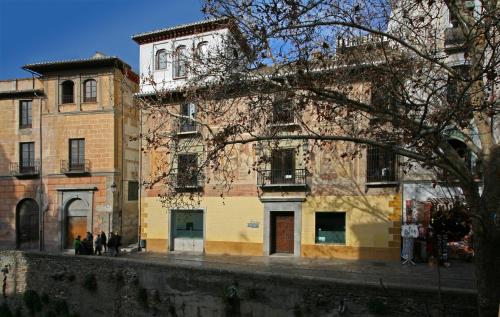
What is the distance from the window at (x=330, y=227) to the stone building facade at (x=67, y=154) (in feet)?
35.6

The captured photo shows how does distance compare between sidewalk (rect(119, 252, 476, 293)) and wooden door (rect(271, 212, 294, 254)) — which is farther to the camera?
wooden door (rect(271, 212, 294, 254))

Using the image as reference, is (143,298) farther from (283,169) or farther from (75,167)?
(75,167)

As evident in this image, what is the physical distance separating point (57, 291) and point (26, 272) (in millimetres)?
1997

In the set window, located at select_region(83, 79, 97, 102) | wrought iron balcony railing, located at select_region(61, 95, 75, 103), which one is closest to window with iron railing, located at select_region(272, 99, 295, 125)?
window, located at select_region(83, 79, 97, 102)

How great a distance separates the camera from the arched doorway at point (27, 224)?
991 inches

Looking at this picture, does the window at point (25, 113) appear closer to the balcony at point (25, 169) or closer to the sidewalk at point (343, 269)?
the balcony at point (25, 169)

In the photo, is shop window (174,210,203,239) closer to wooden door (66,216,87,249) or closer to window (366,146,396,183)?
wooden door (66,216,87,249)

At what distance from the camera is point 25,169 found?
25.2 metres

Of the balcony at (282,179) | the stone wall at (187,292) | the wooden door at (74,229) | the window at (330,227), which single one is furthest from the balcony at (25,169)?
the window at (330,227)

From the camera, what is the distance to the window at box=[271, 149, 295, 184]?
1897 cm

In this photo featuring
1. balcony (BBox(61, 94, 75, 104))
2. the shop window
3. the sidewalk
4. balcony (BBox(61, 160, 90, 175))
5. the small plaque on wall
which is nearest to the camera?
the sidewalk


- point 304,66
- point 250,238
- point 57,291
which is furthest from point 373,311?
point 57,291

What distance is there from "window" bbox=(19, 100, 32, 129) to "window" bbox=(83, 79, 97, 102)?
3915mm

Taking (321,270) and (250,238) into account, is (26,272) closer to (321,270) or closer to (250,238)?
(250,238)
